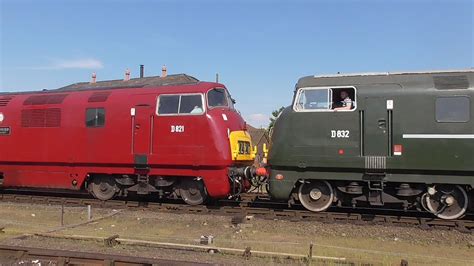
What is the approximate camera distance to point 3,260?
7156mm

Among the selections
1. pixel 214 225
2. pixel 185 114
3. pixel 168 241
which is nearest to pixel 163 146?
pixel 185 114

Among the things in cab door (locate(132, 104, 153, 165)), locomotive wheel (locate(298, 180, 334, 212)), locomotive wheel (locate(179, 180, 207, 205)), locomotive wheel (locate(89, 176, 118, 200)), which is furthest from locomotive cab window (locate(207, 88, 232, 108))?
locomotive wheel (locate(89, 176, 118, 200))

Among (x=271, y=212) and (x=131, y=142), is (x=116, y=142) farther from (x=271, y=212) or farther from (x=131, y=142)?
(x=271, y=212)

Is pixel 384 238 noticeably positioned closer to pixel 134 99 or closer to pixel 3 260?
pixel 3 260

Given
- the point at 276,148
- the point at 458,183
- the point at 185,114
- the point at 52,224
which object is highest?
the point at 185,114

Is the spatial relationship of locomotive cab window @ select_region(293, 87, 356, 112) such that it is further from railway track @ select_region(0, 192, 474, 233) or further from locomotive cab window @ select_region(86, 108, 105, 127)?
locomotive cab window @ select_region(86, 108, 105, 127)

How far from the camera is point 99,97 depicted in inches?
548

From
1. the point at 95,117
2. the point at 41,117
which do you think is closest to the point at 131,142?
the point at 95,117

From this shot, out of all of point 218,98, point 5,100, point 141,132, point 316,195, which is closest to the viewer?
point 316,195

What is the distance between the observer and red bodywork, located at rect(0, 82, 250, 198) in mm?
12375

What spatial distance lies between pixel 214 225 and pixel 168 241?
6.82ft

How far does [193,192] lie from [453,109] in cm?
680

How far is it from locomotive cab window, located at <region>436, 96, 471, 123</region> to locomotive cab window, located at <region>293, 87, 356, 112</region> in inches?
71.5

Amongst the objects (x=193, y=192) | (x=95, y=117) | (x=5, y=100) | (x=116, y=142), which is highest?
(x=5, y=100)
